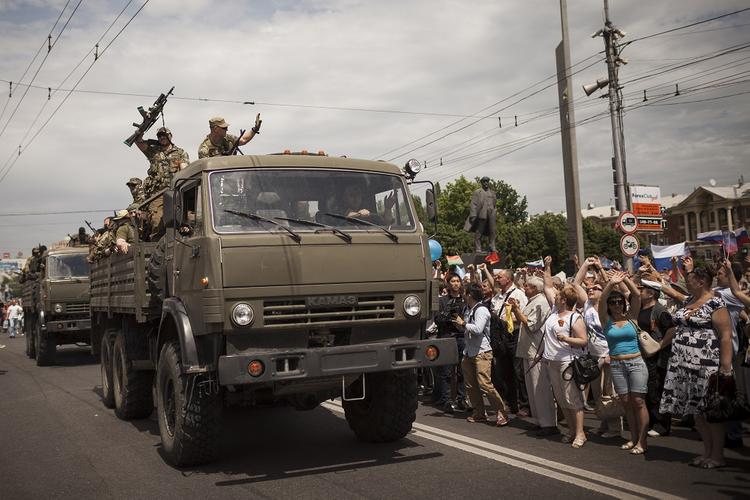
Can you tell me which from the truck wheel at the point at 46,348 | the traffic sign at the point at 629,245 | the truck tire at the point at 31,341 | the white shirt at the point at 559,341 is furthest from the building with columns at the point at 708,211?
the white shirt at the point at 559,341

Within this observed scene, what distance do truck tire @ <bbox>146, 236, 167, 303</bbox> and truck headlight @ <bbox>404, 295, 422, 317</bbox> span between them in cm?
251

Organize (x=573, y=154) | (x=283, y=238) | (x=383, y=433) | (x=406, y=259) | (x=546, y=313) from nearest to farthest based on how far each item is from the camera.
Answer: (x=283, y=238) → (x=406, y=259) → (x=383, y=433) → (x=546, y=313) → (x=573, y=154)

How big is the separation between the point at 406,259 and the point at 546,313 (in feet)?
8.58

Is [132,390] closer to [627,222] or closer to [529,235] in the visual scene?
[627,222]

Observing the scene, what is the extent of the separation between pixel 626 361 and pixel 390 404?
2292 millimetres

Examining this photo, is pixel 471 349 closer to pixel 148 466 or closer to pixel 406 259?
pixel 406 259

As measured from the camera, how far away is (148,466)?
21.8 ft

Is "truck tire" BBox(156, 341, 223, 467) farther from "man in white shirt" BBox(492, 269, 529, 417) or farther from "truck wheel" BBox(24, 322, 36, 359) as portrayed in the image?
"truck wheel" BBox(24, 322, 36, 359)

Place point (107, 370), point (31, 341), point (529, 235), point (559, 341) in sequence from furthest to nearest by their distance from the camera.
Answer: point (529, 235), point (31, 341), point (107, 370), point (559, 341)

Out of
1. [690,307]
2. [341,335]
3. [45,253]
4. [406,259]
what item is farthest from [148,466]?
[45,253]

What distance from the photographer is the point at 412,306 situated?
6469 millimetres

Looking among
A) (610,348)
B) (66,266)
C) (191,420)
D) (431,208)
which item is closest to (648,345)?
(610,348)

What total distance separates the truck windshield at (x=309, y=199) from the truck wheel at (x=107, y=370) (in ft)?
15.3

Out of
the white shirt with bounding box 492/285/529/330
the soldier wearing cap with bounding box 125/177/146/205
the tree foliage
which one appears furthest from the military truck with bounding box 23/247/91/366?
the tree foliage
